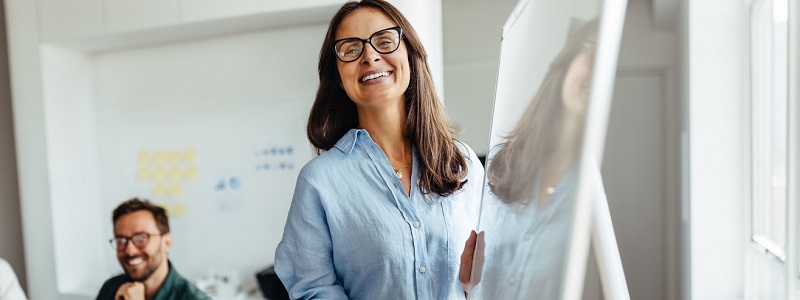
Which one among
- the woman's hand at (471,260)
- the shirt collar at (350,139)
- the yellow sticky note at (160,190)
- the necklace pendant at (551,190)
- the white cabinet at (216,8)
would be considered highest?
the white cabinet at (216,8)

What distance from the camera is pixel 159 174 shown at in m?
3.50

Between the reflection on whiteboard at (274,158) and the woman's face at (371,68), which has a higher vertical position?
the woman's face at (371,68)

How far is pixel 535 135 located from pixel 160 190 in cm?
332

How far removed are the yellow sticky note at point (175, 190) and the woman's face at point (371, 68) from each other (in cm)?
273

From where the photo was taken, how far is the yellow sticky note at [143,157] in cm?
352

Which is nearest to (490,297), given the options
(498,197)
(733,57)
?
(498,197)

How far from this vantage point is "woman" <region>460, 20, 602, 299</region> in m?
0.49

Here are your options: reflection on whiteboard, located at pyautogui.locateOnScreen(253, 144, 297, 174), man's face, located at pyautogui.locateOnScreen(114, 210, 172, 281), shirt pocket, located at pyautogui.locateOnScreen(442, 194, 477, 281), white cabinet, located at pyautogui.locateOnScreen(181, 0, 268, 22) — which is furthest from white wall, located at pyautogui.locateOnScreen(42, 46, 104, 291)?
Answer: shirt pocket, located at pyautogui.locateOnScreen(442, 194, 477, 281)

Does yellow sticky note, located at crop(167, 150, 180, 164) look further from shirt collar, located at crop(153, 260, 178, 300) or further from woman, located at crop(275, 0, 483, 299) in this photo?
woman, located at crop(275, 0, 483, 299)

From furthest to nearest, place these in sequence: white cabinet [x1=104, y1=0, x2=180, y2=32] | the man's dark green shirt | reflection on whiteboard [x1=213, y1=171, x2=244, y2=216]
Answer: reflection on whiteboard [x1=213, y1=171, x2=244, y2=216] < white cabinet [x1=104, y1=0, x2=180, y2=32] < the man's dark green shirt

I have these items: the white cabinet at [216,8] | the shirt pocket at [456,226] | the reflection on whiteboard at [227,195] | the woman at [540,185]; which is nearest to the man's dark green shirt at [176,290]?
the reflection on whiteboard at [227,195]

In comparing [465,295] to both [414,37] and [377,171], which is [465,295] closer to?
[377,171]

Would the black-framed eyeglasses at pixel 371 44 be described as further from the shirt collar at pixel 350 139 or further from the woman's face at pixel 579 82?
the woman's face at pixel 579 82

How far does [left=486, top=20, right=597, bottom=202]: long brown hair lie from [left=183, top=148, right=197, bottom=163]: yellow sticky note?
9.47 ft
